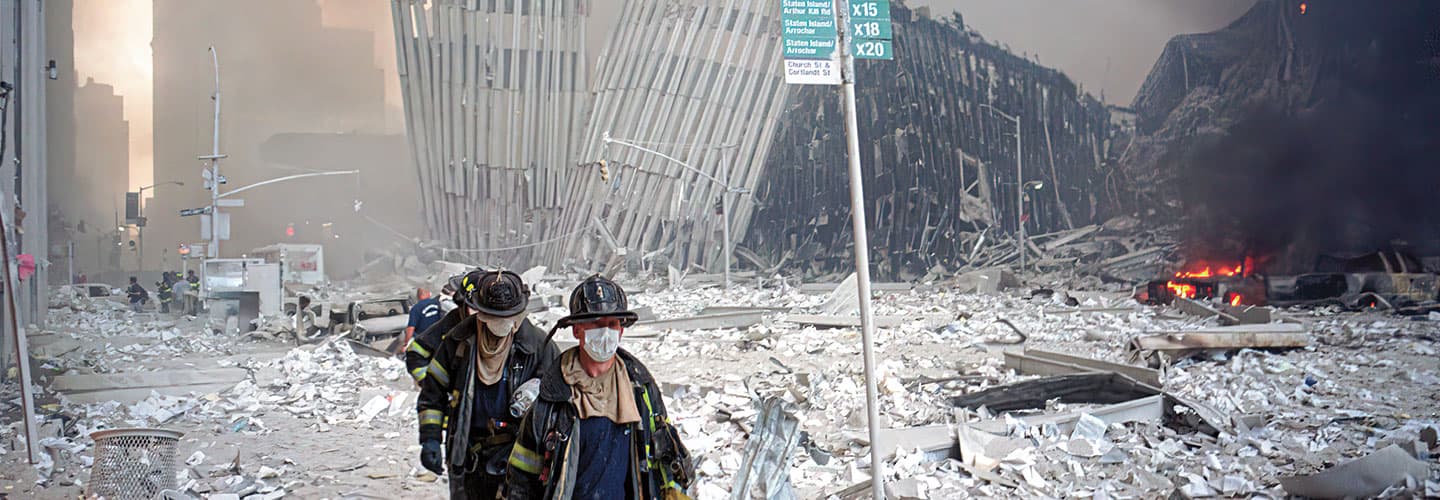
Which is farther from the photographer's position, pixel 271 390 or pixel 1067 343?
pixel 1067 343

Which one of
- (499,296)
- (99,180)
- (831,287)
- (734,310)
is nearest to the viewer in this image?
(499,296)

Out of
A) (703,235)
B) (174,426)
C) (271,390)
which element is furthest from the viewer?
(703,235)

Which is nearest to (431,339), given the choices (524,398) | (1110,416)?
(524,398)

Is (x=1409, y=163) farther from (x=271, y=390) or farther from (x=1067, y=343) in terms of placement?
(x=271, y=390)

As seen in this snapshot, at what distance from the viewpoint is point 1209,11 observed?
2212cm

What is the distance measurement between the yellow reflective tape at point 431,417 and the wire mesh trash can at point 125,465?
2760 mm

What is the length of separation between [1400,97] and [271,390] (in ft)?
68.4

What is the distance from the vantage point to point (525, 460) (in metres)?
2.61

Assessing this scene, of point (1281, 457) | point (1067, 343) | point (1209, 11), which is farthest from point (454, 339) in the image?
point (1209, 11)

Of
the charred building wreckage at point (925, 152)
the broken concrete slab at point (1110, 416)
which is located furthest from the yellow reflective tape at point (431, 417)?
the charred building wreckage at point (925, 152)

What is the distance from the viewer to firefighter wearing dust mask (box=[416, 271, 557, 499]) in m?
3.23

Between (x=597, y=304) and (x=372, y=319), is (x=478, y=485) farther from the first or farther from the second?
(x=372, y=319)

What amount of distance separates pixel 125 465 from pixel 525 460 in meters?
3.68

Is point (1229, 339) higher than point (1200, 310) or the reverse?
higher
